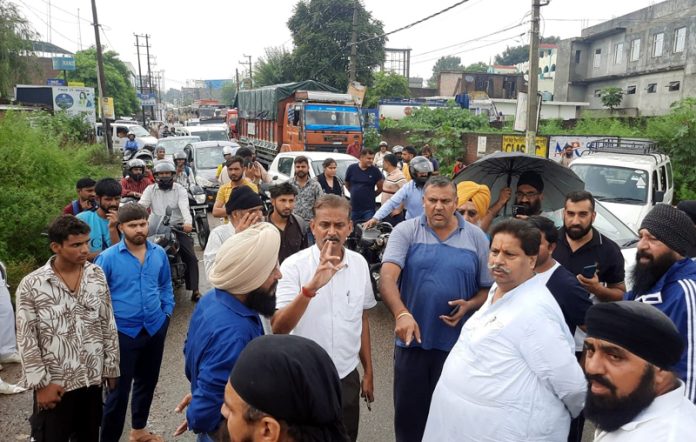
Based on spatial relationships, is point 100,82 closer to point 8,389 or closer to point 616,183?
point 616,183

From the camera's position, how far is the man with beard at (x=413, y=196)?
675 centimetres

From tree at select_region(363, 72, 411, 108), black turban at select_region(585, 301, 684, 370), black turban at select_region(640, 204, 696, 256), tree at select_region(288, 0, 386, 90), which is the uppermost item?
tree at select_region(288, 0, 386, 90)

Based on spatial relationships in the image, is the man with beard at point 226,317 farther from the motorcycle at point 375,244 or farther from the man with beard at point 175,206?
the man with beard at point 175,206

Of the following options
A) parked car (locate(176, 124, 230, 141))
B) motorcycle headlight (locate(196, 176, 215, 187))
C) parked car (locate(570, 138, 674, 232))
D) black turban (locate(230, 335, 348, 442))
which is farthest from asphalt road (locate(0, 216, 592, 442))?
parked car (locate(176, 124, 230, 141))

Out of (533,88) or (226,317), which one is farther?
(533,88)

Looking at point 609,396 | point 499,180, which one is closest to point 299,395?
point 609,396

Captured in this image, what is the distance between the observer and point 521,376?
93.0 inches

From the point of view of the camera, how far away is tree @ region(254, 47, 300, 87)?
38281mm

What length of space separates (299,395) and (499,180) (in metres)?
3.99

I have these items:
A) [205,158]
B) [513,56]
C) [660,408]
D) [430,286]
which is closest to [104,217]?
[430,286]

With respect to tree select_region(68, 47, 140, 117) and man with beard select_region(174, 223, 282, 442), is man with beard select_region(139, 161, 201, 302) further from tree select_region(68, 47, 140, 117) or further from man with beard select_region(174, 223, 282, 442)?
tree select_region(68, 47, 140, 117)

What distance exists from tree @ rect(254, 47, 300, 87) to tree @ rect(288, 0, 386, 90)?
98 centimetres

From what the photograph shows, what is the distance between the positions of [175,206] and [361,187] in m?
2.90

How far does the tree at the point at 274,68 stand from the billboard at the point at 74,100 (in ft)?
53.2
